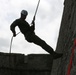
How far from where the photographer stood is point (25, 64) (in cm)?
1492

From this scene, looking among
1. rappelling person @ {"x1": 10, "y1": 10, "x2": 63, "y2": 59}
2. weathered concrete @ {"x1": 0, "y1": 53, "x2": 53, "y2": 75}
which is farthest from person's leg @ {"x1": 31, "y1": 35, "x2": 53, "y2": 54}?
weathered concrete @ {"x1": 0, "y1": 53, "x2": 53, "y2": 75}

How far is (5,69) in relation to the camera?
1488cm

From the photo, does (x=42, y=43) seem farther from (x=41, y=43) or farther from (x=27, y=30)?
(x=27, y=30)

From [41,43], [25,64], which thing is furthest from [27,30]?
[25,64]

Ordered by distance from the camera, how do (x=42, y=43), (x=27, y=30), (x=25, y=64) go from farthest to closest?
(x=25, y=64), (x=27, y=30), (x=42, y=43)

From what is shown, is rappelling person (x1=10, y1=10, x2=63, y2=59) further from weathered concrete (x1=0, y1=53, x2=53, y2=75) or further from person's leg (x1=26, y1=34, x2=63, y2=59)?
weathered concrete (x1=0, y1=53, x2=53, y2=75)

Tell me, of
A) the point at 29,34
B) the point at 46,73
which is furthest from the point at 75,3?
the point at 46,73

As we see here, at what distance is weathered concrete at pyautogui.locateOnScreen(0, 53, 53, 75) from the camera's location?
46.9 feet

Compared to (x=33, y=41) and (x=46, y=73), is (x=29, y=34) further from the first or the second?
(x=46, y=73)

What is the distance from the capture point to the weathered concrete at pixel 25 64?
46.9 feet

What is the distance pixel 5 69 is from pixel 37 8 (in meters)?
5.29

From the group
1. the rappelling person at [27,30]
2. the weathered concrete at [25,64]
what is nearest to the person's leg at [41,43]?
the rappelling person at [27,30]

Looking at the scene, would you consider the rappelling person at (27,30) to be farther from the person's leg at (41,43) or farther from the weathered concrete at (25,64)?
the weathered concrete at (25,64)

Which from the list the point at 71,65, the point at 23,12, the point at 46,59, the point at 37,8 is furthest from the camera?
the point at 46,59
